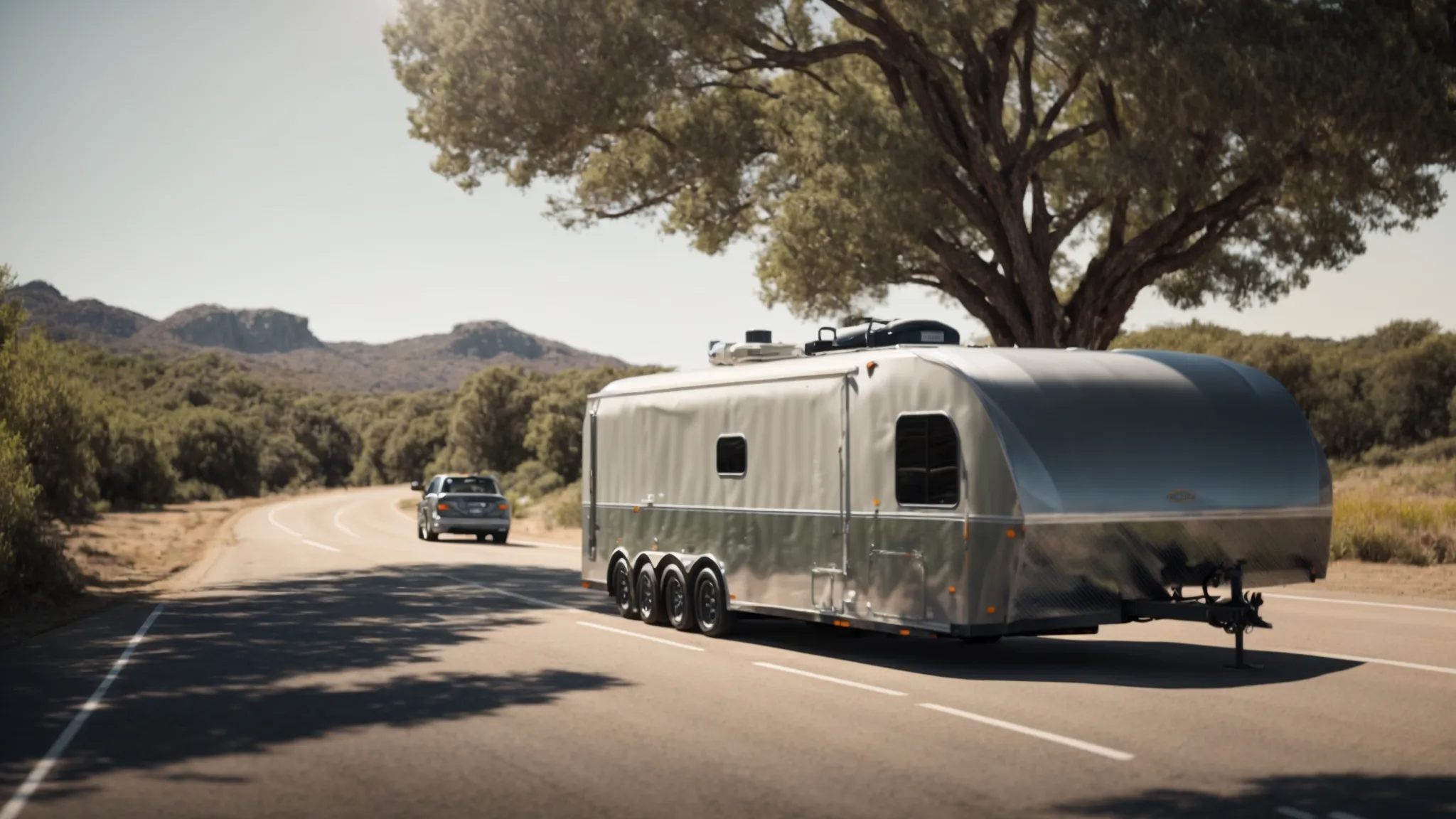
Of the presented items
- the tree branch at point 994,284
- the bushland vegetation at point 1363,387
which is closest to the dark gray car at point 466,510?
the tree branch at point 994,284

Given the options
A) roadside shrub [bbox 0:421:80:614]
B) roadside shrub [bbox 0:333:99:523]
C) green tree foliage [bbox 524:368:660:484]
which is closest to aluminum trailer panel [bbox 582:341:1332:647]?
roadside shrub [bbox 0:421:80:614]

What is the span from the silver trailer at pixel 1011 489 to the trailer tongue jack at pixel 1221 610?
0.02m

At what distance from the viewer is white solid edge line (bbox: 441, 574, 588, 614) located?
19.9 meters

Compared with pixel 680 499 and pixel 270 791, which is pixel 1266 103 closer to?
pixel 680 499

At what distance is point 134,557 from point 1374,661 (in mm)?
29201

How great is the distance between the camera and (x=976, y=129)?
3020 cm

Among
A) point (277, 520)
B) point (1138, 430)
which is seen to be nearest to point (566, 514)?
point (277, 520)

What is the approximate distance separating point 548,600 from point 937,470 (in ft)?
31.5

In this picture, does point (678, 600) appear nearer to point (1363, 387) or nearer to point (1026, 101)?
point (1026, 101)

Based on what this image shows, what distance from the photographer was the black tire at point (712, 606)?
16.1 metres

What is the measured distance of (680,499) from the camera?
56.1ft

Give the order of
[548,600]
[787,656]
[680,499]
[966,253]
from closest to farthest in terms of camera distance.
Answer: [787,656], [680,499], [548,600], [966,253]

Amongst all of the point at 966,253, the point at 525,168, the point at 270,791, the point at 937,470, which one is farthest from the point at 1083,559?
the point at 525,168

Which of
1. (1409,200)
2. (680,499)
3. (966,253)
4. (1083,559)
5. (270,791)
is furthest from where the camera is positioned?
(966,253)
